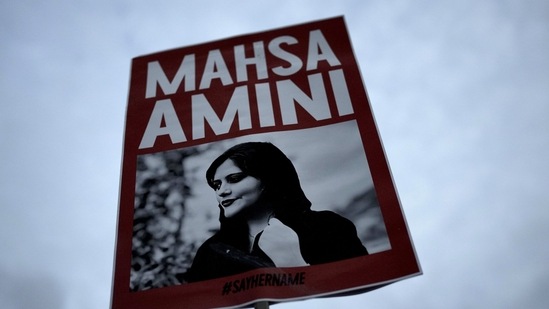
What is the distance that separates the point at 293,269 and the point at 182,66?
9.39 ft

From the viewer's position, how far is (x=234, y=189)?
4.83 meters

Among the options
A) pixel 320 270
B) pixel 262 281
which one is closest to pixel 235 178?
pixel 262 281

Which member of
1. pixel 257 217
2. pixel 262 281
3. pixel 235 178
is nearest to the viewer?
pixel 262 281

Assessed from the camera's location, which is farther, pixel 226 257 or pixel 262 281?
pixel 226 257

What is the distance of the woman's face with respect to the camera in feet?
15.5

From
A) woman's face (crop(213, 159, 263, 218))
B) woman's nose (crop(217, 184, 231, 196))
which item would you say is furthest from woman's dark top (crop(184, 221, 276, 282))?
woman's nose (crop(217, 184, 231, 196))

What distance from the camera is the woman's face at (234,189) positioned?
15.5 feet

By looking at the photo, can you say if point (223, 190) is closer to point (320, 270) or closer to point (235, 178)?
point (235, 178)

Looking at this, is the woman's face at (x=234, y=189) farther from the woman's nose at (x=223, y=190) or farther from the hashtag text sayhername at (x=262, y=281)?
the hashtag text sayhername at (x=262, y=281)

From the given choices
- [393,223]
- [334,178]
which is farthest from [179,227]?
[393,223]

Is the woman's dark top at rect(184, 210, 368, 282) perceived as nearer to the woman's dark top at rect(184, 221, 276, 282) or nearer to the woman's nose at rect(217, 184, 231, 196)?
the woman's dark top at rect(184, 221, 276, 282)

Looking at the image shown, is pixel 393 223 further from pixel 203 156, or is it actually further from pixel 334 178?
pixel 203 156

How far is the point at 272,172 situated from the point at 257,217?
46cm

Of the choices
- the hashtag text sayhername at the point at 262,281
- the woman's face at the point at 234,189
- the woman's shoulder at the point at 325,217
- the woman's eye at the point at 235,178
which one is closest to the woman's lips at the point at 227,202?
the woman's face at the point at 234,189
